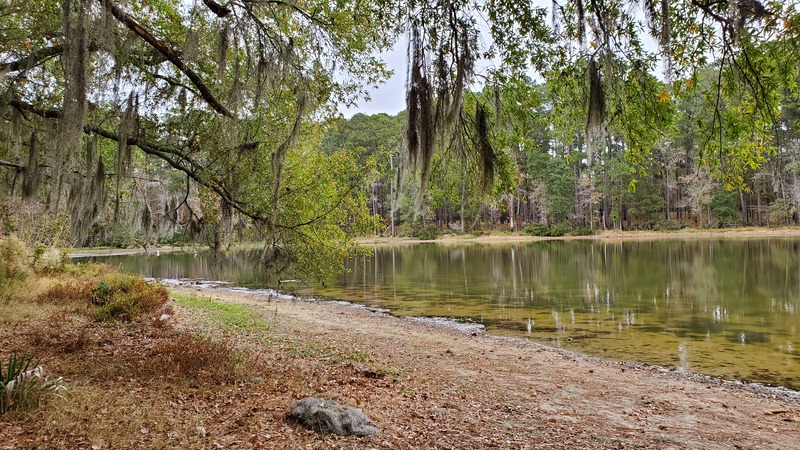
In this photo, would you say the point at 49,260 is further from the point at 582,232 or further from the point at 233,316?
the point at 582,232

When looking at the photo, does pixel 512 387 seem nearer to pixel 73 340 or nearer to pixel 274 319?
pixel 73 340

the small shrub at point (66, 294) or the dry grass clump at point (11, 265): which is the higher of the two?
the dry grass clump at point (11, 265)

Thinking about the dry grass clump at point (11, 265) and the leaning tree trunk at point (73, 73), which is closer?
the leaning tree trunk at point (73, 73)

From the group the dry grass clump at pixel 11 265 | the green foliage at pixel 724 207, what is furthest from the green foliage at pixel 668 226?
the dry grass clump at pixel 11 265

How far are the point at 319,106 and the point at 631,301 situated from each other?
42.3 ft

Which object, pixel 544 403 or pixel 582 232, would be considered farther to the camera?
pixel 582 232

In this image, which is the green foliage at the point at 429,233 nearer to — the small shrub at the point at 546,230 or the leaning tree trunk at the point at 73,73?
the small shrub at the point at 546,230

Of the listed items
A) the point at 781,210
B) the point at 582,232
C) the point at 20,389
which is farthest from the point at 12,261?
the point at 781,210

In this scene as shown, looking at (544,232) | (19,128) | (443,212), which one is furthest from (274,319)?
(443,212)

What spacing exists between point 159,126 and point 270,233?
253 cm

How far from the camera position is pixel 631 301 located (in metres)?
15.6

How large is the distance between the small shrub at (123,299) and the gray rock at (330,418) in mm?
6227

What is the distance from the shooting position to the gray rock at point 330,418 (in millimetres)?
4371

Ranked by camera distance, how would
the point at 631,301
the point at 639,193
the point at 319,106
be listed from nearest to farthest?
the point at 319,106, the point at 631,301, the point at 639,193
